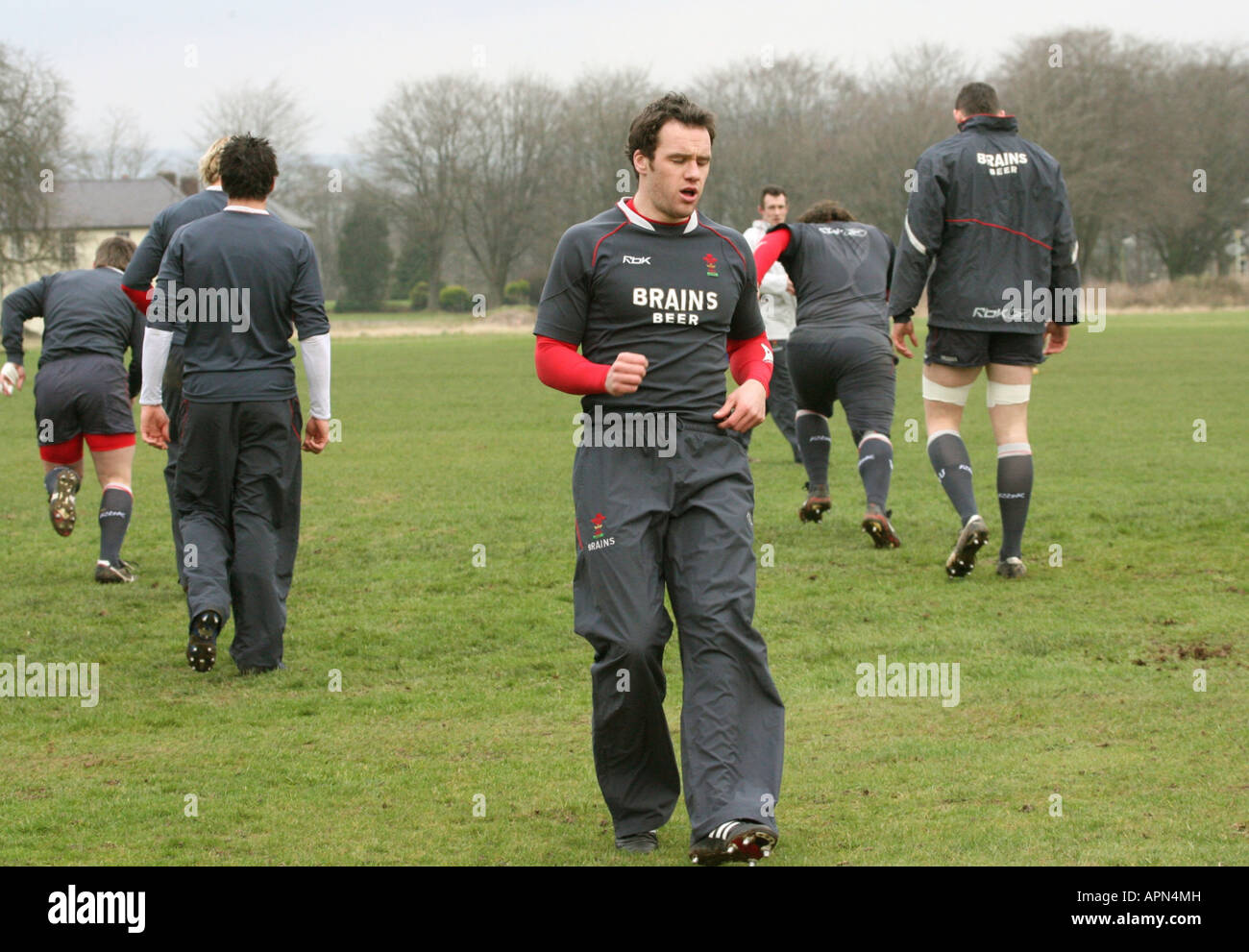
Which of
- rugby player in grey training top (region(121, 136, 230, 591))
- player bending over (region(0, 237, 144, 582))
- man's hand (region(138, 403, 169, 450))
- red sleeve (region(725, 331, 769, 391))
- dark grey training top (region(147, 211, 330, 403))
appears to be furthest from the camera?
player bending over (region(0, 237, 144, 582))

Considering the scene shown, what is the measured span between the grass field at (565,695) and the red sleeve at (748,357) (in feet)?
4.61

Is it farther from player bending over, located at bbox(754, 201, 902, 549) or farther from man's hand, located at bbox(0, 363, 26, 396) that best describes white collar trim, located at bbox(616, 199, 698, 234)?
man's hand, located at bbox(0, 363, 26, 396)

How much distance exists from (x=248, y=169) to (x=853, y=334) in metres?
4.36

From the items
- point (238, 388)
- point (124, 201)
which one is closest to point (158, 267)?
point (238, 388)

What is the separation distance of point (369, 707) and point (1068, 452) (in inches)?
399

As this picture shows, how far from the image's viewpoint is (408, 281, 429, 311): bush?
87188 mm

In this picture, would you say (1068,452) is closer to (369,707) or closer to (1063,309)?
(1063,309)

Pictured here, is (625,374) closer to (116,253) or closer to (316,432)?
(316,432)

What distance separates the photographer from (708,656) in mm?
4449

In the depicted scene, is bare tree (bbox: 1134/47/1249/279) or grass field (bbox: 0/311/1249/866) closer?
grass field (bbox: 0/311/1249/866)

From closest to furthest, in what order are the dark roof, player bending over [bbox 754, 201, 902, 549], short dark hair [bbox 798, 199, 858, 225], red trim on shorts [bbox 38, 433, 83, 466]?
1. red trim on shorts [bbox 38, 433, 83, 466]
2. player bending over [bbox 754, 201, 902, 549]
3. short dark hair [bbox 798, 199, 858, 225]
4. the dark roof

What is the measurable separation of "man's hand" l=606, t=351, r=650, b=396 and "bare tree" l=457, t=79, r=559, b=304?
81297 mm

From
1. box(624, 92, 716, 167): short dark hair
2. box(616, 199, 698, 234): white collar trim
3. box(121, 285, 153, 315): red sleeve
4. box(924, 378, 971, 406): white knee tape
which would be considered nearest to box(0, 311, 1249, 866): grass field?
box(924, 378, 971, 406): white knee tape

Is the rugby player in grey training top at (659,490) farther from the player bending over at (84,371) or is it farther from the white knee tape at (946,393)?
the player bending over at (84,371)
